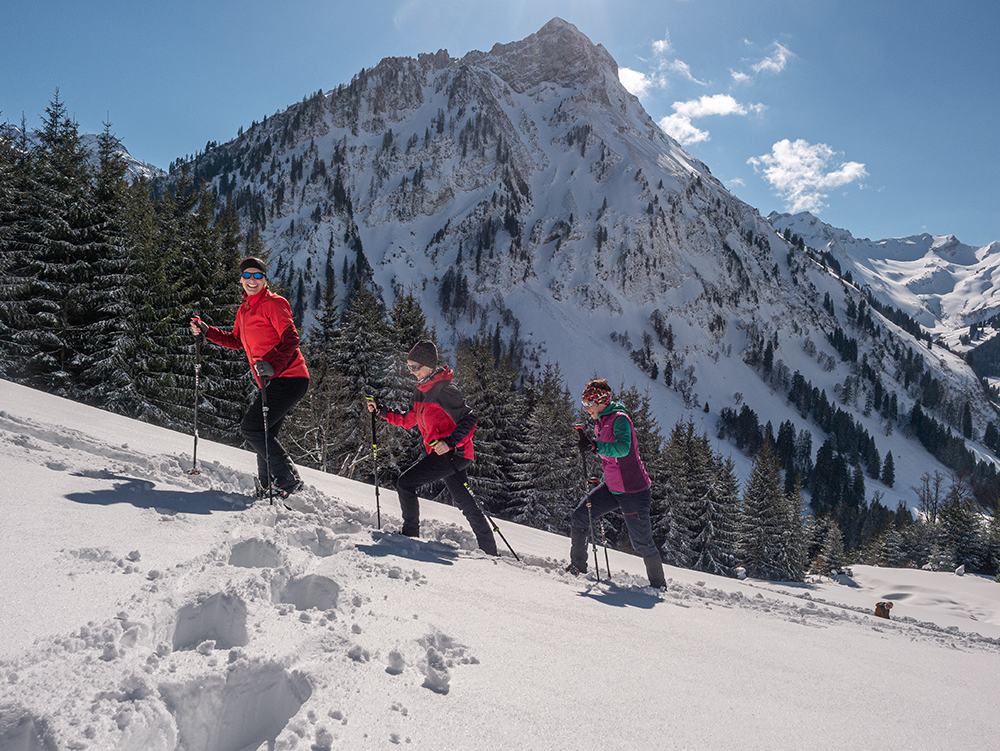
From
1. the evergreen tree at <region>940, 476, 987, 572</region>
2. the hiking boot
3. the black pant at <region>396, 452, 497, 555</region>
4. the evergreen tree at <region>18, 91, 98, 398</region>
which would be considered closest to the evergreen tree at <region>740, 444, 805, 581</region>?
the evergreen tree at <region>940, 476, 987, 572</region>

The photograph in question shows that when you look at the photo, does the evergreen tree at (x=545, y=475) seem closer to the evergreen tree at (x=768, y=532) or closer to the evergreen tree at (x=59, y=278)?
the evergreen tree at (x=768, y=532)

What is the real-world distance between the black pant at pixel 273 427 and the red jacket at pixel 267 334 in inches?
5.4

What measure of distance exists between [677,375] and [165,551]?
154 metres

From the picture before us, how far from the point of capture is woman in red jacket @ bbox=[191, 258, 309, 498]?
17.9ft

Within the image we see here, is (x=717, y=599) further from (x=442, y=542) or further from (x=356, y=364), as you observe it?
(x=356, y=364)

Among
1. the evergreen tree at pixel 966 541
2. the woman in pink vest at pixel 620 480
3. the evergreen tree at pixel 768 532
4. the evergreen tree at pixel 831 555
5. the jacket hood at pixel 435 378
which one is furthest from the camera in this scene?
the evergreen tree at pixel 831 555

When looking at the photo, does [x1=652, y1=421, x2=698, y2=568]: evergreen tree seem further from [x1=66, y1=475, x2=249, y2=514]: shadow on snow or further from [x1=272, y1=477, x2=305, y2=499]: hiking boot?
[x1=66, y1=475, x2=249, y2=514]: shadow on snow

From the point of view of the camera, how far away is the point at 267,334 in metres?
5.50

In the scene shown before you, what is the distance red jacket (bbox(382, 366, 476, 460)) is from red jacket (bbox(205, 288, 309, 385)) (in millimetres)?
1322

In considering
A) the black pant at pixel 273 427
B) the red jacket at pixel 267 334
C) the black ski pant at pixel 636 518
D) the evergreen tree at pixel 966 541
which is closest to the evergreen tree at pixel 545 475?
the black ski pant at pixel 636 518

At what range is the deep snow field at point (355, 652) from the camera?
1866 millimetres

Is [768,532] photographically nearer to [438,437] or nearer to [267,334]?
[438,437]

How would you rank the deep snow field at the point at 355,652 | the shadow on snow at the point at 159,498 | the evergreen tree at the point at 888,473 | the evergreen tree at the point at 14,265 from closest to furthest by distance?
the deep snow field at the point at 355,652 → the shadow on snow at the point at 159,498 → the evergreen tree at the point at 14,265 → the evergreen tree at the point at 888,473

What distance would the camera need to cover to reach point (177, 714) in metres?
1.83
